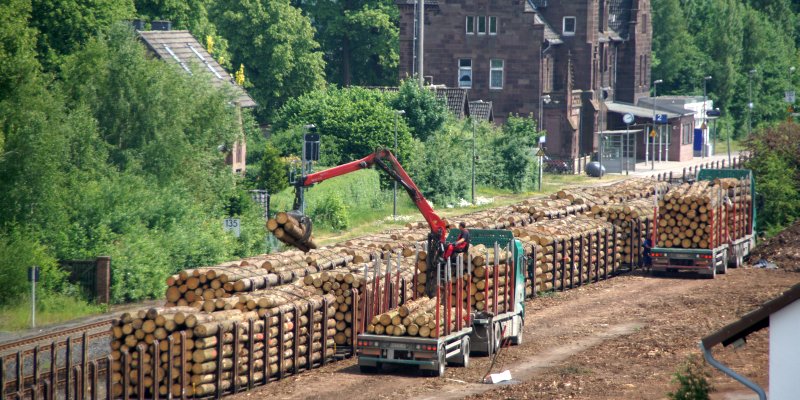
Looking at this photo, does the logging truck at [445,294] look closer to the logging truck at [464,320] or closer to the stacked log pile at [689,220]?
the logging truck at [464,320]

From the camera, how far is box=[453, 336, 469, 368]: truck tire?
27.0m

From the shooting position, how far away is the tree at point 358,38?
300 ft

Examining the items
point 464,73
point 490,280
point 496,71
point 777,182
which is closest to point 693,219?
point 777,182

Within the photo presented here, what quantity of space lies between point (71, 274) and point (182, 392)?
41.9 feet

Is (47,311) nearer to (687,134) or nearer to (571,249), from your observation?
(571,249)

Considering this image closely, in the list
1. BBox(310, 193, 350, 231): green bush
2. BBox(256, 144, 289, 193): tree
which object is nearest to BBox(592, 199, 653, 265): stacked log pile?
BBox(310, 193, 350, 231): green bush

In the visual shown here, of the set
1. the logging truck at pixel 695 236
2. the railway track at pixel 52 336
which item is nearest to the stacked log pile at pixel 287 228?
the railway track at pixel 52 336

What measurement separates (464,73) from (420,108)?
48.5 ft

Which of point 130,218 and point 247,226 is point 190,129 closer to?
point 247,226

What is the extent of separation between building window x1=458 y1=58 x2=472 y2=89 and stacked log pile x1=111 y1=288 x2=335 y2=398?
5514 centimetres

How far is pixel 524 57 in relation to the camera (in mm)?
78125

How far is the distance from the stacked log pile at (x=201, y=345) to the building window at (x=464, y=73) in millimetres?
55140

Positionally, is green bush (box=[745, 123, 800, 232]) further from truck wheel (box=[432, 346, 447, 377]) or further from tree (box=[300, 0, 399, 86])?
tree (box=[300, 0, 399, 86])

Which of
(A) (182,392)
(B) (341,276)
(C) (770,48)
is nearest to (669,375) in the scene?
(B) (341,276)
